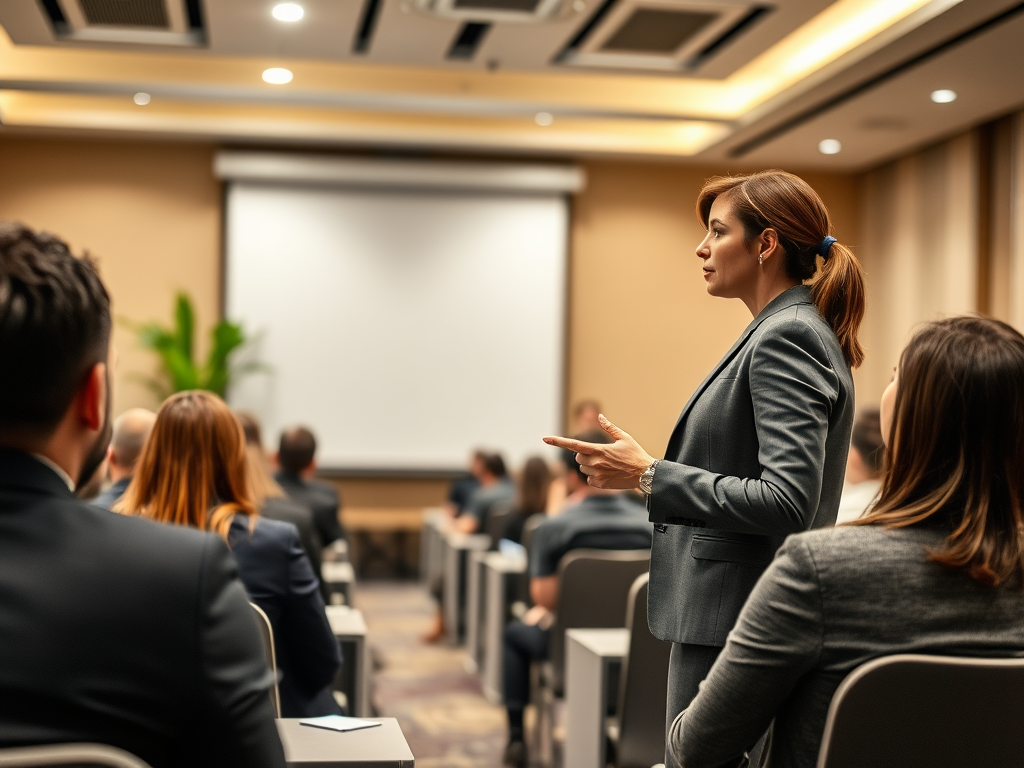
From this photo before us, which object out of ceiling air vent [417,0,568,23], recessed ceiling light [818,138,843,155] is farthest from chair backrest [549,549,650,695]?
recessed ceiling light [818,138,843,155]

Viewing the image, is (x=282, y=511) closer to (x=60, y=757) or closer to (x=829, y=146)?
(x=60, y=757)

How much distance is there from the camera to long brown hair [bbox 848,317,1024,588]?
1.37 m

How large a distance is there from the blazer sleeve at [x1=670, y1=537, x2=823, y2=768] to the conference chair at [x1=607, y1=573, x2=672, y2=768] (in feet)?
4.06

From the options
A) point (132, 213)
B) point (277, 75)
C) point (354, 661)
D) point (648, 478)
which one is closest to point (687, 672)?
point (648, 478)

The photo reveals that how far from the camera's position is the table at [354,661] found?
3.01 metres

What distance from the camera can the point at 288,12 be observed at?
6285 mm

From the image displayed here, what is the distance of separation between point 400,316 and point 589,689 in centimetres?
636

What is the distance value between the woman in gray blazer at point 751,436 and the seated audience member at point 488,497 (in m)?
4.57

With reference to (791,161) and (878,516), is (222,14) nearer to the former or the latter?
(791,161)

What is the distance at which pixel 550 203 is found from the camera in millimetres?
9203

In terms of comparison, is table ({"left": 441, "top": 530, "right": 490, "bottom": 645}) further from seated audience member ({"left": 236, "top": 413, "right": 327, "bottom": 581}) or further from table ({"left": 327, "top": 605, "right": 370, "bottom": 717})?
table ({"left": 327, "top": 605, "right": 370, "bottom": 717})

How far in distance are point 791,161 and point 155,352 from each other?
5.62 m

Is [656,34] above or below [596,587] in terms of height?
above

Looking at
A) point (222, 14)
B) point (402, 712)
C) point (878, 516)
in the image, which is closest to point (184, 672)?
point (878, 516)
